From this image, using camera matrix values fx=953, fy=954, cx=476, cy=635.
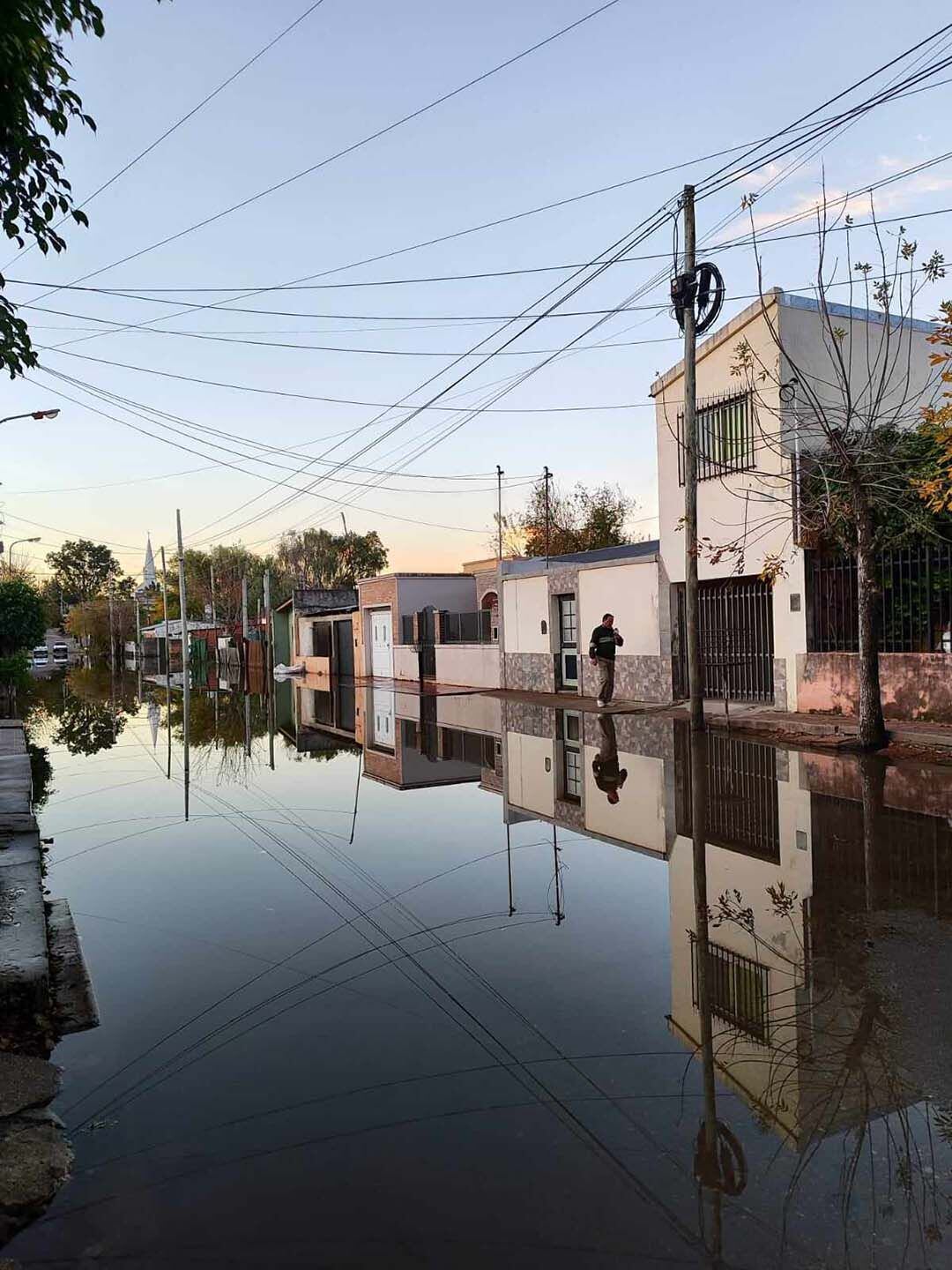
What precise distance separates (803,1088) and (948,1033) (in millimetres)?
935

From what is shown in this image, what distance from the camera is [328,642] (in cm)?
4519

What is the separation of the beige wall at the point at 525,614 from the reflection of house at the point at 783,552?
546 centimetres

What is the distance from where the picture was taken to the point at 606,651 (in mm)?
20484

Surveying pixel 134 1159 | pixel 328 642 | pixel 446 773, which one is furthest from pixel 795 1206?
pixel 328 642

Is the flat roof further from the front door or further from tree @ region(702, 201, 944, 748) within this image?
the front door

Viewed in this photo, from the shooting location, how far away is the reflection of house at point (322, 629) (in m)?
43.6

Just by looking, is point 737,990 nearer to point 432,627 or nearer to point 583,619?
point 583,619

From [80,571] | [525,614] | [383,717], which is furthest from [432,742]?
[80,571]

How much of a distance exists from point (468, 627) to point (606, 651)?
37.7 ft

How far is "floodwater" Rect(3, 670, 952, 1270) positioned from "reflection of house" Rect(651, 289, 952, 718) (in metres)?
5.66

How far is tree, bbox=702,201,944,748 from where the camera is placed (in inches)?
513

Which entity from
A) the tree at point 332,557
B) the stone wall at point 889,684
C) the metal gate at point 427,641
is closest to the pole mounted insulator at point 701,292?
the stone wall at point 889,684

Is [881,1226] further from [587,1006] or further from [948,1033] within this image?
[587,1006]

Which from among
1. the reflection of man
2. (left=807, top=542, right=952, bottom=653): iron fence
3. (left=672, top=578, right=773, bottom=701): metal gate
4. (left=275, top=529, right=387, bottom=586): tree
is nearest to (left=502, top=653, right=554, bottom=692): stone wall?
(left=672, top=578, right=773, bottom=701): metal gate
